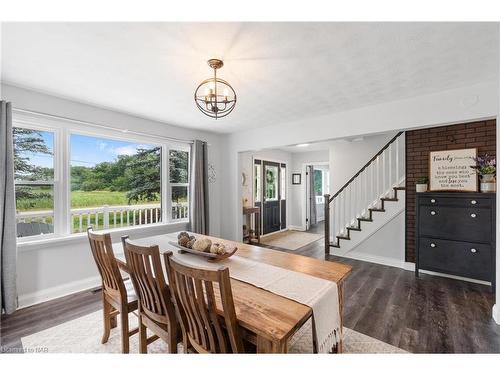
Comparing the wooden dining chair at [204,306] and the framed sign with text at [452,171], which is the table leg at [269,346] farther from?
the framed sign with text at [452,171]

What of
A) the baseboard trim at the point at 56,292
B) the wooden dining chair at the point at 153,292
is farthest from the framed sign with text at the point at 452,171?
the baseboard trim at the point at 56,292

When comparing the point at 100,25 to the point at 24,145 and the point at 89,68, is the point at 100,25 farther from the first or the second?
the point at 24,145

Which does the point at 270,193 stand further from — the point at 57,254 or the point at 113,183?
the point at 57,254

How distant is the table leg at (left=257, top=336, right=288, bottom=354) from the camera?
1032 millimetres

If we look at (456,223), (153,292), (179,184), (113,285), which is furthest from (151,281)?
(456,223)

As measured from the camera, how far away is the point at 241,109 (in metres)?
3.28

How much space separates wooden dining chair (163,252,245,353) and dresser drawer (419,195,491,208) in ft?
11.1

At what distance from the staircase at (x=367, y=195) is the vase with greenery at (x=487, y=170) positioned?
→ 98 cm

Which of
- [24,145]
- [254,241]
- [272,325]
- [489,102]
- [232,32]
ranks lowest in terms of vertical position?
[254,241]

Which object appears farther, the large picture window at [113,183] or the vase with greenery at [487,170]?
the large picture window at [113,183]

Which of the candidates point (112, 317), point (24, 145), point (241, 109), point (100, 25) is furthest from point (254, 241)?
point (100, 25)

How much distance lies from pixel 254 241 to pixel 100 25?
4.78m

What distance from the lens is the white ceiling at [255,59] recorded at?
158cm

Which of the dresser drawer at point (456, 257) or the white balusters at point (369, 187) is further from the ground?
the white balusters at point (369, 187)
